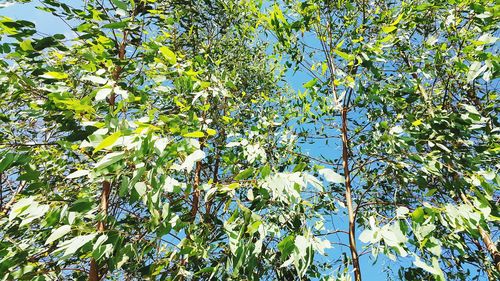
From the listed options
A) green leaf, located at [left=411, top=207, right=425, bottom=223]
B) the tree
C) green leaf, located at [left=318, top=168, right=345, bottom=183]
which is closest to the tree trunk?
the tree

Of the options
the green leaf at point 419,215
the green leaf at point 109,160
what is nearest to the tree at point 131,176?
the green leaf at point 109,160

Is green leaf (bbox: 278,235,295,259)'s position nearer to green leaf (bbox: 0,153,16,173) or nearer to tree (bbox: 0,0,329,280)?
tree (bbox: 0,0,329,280)

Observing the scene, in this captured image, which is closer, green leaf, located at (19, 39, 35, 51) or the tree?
the tree

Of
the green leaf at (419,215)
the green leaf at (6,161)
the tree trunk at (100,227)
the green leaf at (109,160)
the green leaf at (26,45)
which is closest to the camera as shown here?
the green leaf at (109,160)

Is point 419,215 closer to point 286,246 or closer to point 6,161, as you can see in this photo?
point 286,246

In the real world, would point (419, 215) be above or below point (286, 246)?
above

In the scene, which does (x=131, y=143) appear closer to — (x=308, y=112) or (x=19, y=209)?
(x=19, y=209)

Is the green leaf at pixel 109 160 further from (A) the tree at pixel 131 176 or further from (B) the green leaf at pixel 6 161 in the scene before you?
(B) the green leaf at pixel 6 161

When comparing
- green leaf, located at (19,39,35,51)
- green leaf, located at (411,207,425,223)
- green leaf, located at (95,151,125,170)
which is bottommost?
green leaf, located at (95,151,125,170)

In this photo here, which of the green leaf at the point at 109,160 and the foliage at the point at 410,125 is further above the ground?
the foliage at the point at 410,125

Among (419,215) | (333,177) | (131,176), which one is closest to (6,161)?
(131,176)

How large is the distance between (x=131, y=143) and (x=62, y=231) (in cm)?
64

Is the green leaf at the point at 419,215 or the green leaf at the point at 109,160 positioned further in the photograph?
the green leaf at the point at 419,215

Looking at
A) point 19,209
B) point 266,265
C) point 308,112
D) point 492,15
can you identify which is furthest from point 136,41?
point 492,15
